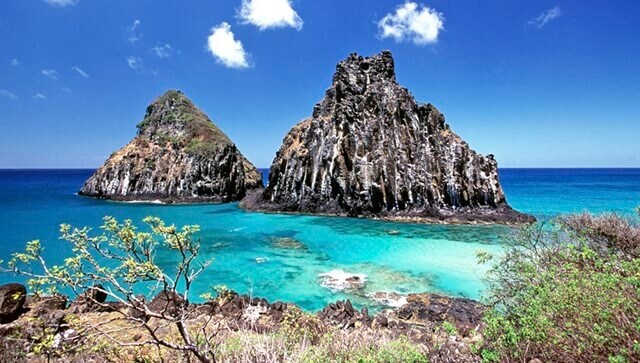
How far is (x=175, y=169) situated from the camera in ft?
223

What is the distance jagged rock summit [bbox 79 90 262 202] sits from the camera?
65438mm

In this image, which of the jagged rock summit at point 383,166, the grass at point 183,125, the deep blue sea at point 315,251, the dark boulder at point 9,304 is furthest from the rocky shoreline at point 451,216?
the grass at point 183,125

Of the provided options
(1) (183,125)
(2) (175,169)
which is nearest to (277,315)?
(2) (175,169)

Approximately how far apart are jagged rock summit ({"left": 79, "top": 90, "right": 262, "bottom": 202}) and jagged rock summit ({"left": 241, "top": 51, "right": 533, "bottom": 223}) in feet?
57.5

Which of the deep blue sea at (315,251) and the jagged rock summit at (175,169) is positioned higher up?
the jagged rock summit at (175,169)

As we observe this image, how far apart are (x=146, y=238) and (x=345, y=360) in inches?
173

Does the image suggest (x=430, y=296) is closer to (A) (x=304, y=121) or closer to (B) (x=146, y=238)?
(B) (x=146, y=238)

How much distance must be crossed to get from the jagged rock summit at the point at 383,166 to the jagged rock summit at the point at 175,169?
17.5 m

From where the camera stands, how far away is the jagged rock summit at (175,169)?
65.4m

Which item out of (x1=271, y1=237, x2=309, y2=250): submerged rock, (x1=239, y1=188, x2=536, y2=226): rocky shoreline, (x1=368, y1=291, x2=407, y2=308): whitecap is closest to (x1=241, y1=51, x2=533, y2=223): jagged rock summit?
(x1=239, y1=188, x2=536, y2=226): rocky shoreline

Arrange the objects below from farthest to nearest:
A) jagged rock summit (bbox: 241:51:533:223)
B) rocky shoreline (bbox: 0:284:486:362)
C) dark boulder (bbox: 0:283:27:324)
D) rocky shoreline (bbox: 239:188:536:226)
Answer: jagged rock summit (bbox: 241:51:533:223) < rocky shoreline (bbox: 239:188:536:226) < dark boulder (bbox: 0:283:27:324) < rocky shoreline (bbox: 0:284:486:362)

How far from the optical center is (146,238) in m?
5.12

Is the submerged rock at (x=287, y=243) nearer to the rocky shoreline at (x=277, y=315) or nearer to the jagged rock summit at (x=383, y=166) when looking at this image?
the rocky shoreline at (x=277, y=315)

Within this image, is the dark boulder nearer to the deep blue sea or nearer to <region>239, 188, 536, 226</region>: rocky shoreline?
the deep blue sea
